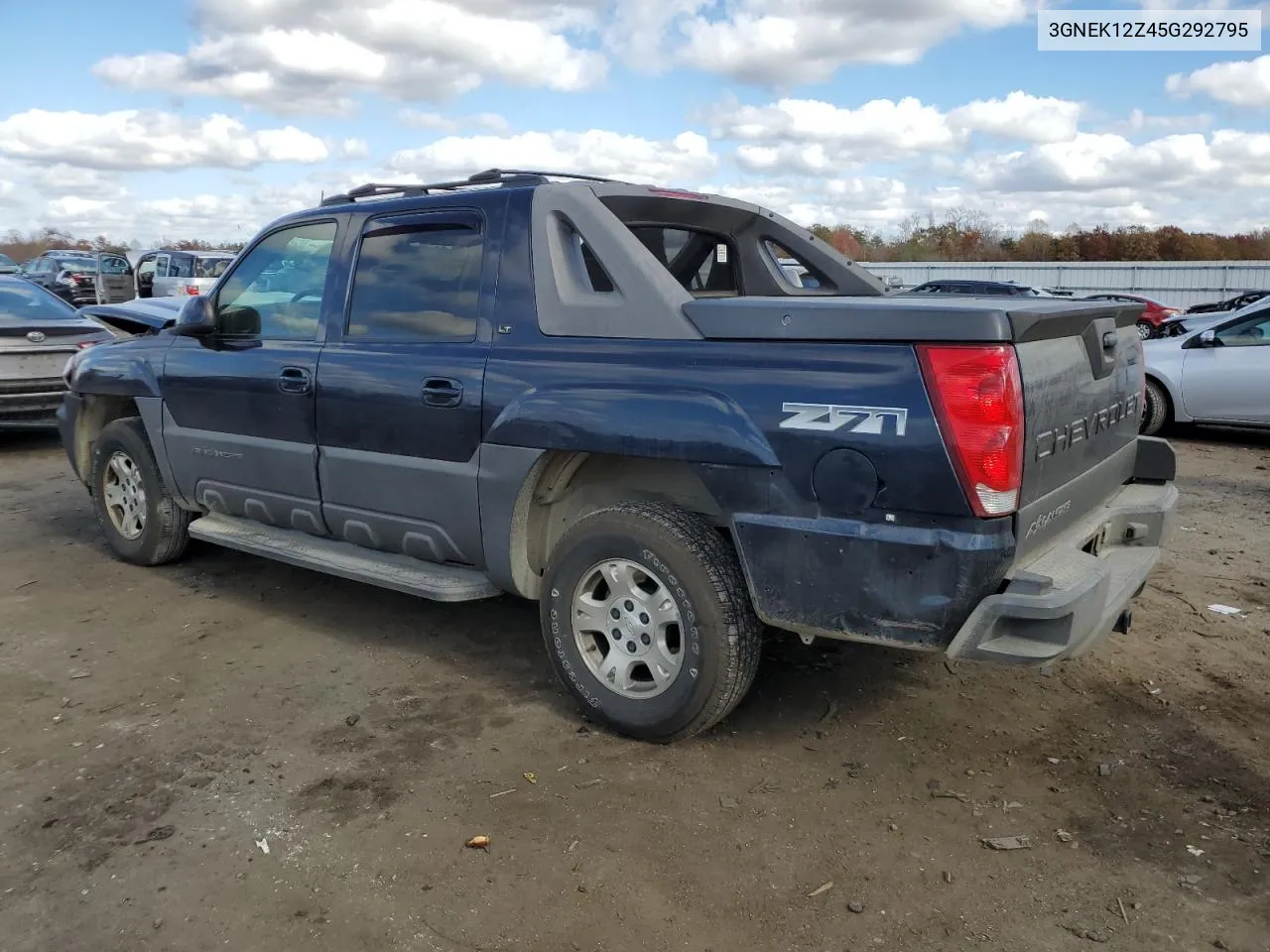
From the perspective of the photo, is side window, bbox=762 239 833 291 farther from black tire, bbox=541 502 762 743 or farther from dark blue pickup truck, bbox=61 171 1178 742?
black tire, bbox=541 502 762 743

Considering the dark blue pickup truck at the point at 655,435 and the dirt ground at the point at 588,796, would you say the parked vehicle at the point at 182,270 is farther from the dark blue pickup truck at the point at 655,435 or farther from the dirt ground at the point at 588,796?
the dirt ground at the point at 588,796

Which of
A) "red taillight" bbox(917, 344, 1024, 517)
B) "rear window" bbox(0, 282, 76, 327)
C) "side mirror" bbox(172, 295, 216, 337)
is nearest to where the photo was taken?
"red taillight" bbox(917, 344, 1024, 517)

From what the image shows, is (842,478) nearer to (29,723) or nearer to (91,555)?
(29,723)

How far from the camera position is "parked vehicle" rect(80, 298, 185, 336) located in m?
6.72

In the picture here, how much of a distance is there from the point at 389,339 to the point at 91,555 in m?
3.10

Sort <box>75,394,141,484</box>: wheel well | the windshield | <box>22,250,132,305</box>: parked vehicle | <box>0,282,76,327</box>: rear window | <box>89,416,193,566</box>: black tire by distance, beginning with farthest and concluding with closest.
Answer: <box>22,250,132,305</box>: parked vehicle, the windshield, <box>0,282,76,327</box>: rear window, <box>75,394,141,484</box>: wheel well, <box>89,416,193,566</box>: black tire

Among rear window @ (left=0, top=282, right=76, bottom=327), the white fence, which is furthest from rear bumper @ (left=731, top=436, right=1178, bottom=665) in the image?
the white fence

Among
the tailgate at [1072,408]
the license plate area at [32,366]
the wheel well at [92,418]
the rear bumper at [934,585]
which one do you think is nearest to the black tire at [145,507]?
the wheel well at [92,418]

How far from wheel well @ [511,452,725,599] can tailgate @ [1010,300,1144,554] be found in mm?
1041

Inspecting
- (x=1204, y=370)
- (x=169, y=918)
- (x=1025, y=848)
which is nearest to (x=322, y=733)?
(x=169, y=918)

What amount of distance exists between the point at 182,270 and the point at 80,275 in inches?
291

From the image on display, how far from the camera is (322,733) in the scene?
3746mm

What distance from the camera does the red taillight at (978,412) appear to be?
9.25ft

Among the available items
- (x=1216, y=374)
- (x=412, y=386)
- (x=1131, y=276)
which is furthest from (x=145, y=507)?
(x=1131, y=276)
